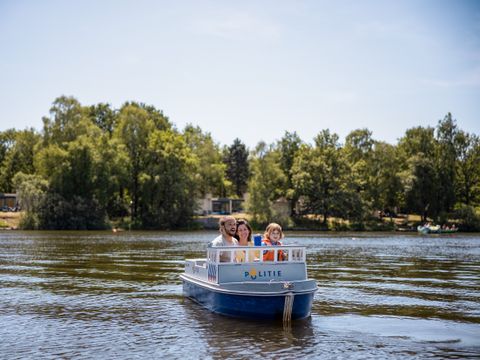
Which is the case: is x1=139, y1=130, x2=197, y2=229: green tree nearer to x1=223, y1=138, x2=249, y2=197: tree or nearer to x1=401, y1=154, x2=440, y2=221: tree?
x1=401, y1=154, x2=440, y2=221: tree

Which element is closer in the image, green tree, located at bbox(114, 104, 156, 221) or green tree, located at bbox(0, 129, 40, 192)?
green tree, located at bbox(114, 104, 156, 221)

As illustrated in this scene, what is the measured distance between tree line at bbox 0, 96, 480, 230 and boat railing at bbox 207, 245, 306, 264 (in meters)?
76.3

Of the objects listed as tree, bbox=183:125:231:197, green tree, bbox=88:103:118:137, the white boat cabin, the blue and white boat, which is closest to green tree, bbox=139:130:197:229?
tree, bbox=183:125:231:197

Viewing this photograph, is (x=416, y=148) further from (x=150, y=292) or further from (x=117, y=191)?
(x=150, y=292)

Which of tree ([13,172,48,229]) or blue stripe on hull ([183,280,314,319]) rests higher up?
tree ([13,172,48,229])

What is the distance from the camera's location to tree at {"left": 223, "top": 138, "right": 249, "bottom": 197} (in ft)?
524

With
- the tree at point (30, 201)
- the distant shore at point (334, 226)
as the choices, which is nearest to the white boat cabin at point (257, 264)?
the tree at point (30, 201)

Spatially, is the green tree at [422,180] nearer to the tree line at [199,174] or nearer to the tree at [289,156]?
the tree line at [199,174]

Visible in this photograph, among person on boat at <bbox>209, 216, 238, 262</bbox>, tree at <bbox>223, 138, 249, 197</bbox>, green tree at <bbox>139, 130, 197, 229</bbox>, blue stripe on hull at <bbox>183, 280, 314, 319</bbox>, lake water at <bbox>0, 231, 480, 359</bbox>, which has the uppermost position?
tree at <bbox>223, 138, 249, 197</bbox>

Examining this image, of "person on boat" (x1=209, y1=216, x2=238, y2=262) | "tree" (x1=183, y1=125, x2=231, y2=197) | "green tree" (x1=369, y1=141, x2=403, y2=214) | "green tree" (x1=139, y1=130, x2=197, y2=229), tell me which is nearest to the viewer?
"person on boat" (x1=209, y1=216, x2=238, y2=262)

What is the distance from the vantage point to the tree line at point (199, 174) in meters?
93.6

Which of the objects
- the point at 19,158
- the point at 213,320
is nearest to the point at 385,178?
the point at 19,158

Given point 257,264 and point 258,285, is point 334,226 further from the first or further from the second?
point 258,285

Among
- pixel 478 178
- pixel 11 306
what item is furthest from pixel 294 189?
pixel 11 306
